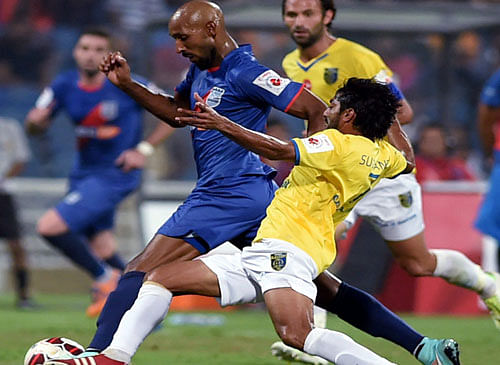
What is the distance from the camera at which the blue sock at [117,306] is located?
5109 millimetres

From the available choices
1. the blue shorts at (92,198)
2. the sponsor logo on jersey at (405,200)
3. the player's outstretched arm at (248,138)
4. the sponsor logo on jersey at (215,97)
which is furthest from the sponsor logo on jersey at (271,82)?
the blue shorts at (92,198)

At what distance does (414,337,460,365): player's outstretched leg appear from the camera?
17.4ft

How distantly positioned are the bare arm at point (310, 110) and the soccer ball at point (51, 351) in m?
1.52

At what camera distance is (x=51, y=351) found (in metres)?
4.81

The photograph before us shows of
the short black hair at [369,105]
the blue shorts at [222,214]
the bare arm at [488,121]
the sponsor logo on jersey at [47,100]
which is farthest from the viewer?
the sponsor logo on jersey at [47,100]

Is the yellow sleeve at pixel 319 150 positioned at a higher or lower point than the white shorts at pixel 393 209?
higher

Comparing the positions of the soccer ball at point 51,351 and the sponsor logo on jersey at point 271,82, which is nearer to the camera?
the soccer ball at point 51,351

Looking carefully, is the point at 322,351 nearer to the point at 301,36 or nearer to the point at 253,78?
the point at 253,78

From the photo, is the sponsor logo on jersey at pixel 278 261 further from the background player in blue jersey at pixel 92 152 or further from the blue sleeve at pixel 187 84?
the background player in blue jersey at pixel 92 152

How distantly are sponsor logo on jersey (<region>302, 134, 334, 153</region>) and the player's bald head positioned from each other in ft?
2.97

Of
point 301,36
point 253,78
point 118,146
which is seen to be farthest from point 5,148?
point 253,78

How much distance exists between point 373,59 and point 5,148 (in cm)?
547

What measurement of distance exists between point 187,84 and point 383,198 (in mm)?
1646

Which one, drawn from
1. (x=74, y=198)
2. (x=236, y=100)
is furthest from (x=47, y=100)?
(x=236, y=100)
